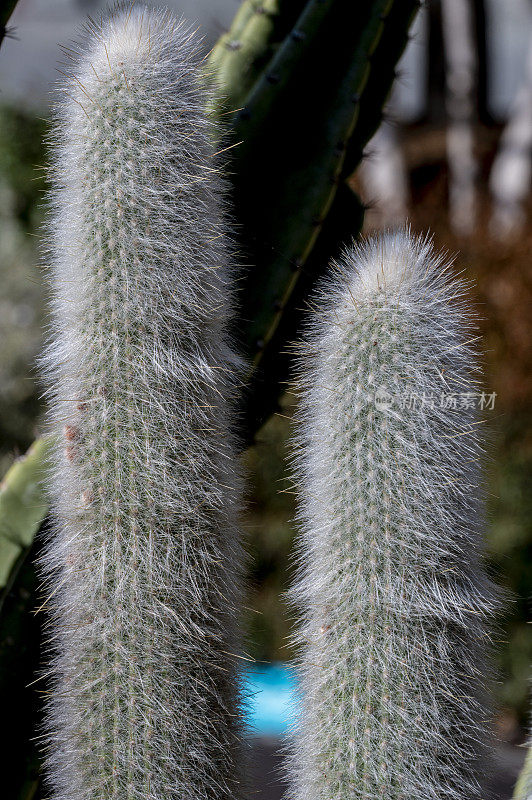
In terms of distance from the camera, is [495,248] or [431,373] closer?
[431,373]

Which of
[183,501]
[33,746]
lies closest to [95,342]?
[183,501]

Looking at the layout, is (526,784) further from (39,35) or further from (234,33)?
(39,35)

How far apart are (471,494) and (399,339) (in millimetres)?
276

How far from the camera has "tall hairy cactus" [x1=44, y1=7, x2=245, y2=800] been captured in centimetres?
129

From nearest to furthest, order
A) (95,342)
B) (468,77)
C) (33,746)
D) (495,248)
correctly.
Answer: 1. (95,342)
2. (33,746)
3. (495,248)
4. (468,77)

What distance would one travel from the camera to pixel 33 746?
1.68 meters

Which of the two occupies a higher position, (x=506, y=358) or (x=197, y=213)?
(x=197, y=213)

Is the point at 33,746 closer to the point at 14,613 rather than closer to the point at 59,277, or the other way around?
the point at 14,613

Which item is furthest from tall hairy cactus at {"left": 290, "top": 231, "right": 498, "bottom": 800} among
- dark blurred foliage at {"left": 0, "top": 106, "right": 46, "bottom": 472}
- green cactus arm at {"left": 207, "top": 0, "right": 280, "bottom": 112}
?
dark blurred foliage at {"left": 0, "top": 106, "right": 46, "bottom": 472}

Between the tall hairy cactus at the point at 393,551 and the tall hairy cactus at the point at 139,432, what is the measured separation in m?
0.17

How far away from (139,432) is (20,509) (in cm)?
55

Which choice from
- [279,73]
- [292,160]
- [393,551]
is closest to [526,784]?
[393,551]

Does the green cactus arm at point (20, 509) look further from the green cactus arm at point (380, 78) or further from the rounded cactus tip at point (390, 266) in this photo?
the green cactus arm at point (380, 78)

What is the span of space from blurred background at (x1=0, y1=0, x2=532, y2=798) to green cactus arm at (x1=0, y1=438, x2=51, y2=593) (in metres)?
0.82
